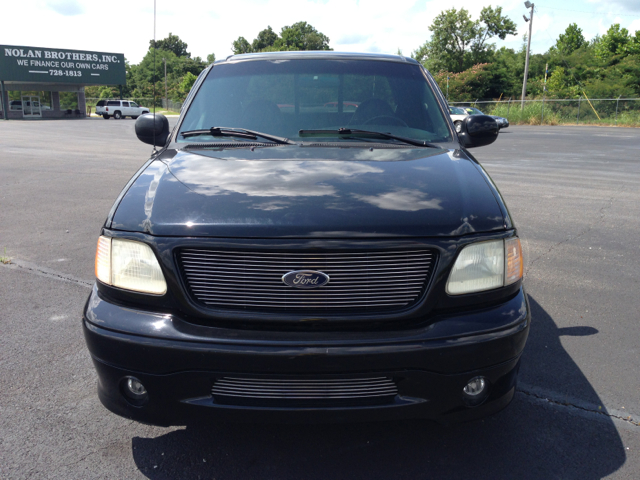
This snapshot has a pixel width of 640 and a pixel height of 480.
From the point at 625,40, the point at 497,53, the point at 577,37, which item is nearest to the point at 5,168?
the point at 625,40

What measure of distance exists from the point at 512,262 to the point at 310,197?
90cm

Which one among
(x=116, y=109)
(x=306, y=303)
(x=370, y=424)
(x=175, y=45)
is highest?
(x=175, y=45)

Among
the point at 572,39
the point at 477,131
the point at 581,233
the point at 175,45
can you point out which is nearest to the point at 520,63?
the point at 572,39

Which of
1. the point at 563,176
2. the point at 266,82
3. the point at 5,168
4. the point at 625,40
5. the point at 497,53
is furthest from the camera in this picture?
the point at 497,53

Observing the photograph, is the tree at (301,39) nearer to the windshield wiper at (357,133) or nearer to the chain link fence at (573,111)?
the chain link fence at (573,111)

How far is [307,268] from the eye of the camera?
209cm

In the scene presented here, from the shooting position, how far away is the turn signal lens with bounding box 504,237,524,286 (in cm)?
229

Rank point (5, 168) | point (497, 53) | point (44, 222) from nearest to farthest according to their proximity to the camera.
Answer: point (44, 222)
point (5, 168)
point (497, 53)

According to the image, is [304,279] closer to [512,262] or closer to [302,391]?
Result: [302,391]

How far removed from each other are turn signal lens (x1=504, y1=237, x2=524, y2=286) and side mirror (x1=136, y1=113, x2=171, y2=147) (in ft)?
7.53

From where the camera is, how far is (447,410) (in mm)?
2158

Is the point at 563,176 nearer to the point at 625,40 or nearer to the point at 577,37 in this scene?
the point at 625,40

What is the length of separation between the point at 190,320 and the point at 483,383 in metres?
1.21

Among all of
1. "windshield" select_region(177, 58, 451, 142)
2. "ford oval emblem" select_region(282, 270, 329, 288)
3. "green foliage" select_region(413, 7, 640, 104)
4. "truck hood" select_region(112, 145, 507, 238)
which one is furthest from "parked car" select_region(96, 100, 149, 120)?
"ford oval emblem" select_region(282, 270, 329, 288)
